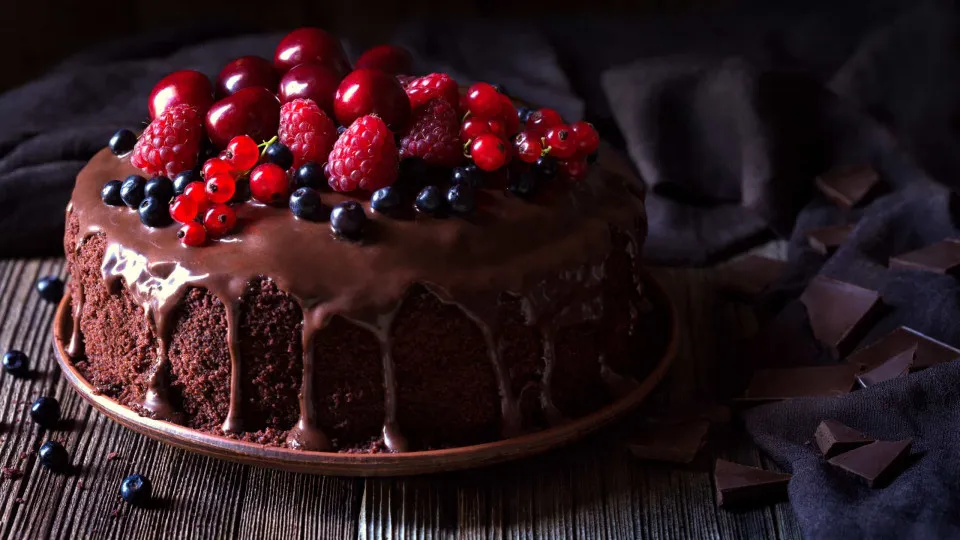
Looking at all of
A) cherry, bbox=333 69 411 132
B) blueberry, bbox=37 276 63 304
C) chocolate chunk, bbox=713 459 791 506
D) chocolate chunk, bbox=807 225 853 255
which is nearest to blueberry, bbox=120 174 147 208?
cherry, bbox=333 69 411 132

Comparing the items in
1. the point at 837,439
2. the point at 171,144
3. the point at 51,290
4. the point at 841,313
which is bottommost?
the point at 51,290

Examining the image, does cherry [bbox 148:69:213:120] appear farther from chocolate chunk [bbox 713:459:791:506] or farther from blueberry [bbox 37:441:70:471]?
chocolate chunk [bbox 713:459:791:506]

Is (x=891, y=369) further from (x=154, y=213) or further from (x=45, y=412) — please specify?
(x=45, y=412)

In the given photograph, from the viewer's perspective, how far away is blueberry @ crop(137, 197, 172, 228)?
192 centimetres

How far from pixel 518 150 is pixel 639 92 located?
109 centimetres

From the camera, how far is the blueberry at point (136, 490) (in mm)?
1946

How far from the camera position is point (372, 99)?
6.48ft

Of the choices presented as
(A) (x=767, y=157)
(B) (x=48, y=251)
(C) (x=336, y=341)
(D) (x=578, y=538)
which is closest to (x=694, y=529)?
(D) (x=578, y=538)

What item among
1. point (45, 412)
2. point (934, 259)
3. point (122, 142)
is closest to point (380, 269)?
point (122, 142)

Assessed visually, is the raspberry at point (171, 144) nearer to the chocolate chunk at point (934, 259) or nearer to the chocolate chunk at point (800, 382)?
the chocolate chunk at point (800, 382)

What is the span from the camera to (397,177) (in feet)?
6.43

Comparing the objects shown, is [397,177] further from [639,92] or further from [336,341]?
[639,92]

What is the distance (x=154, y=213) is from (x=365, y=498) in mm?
611

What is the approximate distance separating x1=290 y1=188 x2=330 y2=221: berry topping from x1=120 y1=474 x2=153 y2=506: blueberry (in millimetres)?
539
